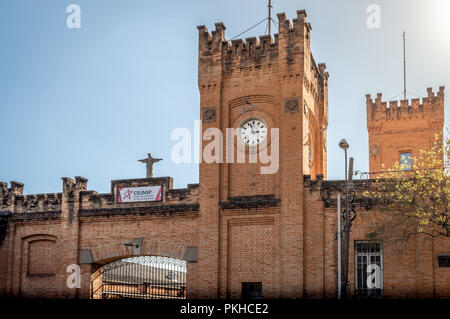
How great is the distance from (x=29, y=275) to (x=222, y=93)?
43.5 feet

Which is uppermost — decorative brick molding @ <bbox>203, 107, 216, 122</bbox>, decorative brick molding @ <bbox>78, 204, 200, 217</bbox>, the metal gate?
decorative brick molding @ <bbox>203, 107, 216, 122</bbox>

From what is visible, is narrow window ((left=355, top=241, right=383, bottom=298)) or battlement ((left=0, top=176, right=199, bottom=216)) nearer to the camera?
narrow window ((left=355, top=241, right=383, bottom=298))

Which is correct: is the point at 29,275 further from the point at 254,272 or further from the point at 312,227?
the point at 312,227

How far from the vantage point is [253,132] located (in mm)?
30438

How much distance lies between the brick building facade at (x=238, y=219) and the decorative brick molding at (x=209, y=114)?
50 millimetres

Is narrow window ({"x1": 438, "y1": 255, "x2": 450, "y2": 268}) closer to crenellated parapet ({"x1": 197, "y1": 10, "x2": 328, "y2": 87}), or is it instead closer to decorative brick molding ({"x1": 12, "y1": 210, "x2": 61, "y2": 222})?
crenellated parapet ({"x1": 197, "y1": 10, "x2": 328, "y2": 87})

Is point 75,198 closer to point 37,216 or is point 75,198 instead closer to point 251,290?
point 37,216

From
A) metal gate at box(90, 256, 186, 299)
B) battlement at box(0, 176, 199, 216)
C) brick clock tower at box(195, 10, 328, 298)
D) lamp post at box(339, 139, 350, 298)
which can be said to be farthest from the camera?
metal gate at box(90, 256, 186, 299)

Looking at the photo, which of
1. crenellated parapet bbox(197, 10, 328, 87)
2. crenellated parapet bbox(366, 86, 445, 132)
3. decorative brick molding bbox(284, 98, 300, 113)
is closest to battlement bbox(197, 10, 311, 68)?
crenellated parapet bbox(197, 10, 328, 87)

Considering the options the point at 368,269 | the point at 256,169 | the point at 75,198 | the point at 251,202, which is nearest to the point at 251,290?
the point at 251,202

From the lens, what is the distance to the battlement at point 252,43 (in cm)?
3020

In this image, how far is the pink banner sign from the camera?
1227 inches

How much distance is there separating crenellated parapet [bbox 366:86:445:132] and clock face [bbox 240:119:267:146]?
16870mm

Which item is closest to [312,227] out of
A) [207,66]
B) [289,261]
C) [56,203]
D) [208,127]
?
[289,261]
